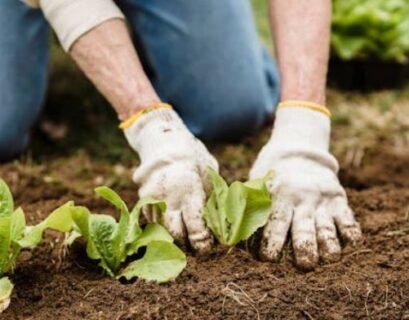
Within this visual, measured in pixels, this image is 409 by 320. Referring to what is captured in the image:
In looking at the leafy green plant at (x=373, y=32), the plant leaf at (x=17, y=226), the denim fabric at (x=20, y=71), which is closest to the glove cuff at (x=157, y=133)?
the plant leaf at (x=17, y=226)

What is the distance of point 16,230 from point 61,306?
177mm

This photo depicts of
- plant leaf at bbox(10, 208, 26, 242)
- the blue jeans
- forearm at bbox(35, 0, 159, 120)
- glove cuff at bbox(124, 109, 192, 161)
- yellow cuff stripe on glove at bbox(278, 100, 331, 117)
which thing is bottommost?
the blue jeans

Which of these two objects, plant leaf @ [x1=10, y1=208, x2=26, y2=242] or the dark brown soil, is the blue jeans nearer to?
the dark brown soil

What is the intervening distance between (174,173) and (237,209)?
0.16 metres

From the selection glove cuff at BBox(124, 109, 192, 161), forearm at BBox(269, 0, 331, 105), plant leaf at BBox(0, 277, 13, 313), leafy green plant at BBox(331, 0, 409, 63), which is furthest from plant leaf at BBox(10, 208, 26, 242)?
leafy green plant at BBox(331, 0, 409, 63)

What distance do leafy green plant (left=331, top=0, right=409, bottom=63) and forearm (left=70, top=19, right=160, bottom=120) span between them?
1507 mm

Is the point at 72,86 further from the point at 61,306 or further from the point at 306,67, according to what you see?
the point at 61,306

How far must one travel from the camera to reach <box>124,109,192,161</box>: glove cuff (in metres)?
1.88

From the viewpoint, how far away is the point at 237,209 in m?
1.76

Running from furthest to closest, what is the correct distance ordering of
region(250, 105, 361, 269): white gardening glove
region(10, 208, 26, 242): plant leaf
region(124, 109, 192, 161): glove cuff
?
region(124, 109, 192, 161): glove cuff < region(250, 105, 361, 269): white gardening glove < region(10, 208, 26, 242): plant leaf

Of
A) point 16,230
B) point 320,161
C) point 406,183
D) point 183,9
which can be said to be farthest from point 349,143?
point 16,230

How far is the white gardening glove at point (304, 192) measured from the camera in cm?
178

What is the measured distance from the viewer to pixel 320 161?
6.28 feet

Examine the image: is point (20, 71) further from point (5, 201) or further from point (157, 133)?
point (5, 201)
